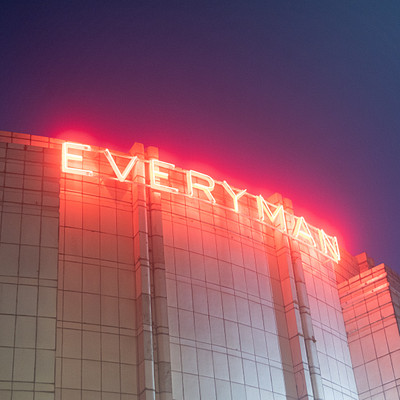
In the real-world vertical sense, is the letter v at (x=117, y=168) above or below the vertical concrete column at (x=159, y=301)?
above

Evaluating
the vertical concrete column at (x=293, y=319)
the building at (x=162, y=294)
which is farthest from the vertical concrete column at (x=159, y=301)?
the vertical concrete column at (x=293, y=319)

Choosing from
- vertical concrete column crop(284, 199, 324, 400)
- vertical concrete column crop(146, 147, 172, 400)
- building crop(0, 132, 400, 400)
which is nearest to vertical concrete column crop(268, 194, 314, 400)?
building crop(0, 132, 400, 400)

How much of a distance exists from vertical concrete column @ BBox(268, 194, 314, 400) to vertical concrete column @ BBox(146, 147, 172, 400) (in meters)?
8.25

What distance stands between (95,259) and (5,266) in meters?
4.11

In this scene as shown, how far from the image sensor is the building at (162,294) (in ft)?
98.8

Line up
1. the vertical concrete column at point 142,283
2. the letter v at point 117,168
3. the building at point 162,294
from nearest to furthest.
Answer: the building at point 162,294
the vertical concrete column at point 142,283
the letter v at point 117,168

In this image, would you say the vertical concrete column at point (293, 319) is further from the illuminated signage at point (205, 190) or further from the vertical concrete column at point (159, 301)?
the vertical concrete column at point (159, 301)

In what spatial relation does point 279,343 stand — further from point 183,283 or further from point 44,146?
point 44,146

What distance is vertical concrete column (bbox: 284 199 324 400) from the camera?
37.1m

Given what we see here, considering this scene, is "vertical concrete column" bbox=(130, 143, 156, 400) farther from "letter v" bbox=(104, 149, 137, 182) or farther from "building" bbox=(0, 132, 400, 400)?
"letter v" bbox=(104, 149, 137, 182)

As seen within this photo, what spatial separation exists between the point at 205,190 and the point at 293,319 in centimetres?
813

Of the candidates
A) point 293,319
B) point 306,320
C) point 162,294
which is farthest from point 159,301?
point 306,320

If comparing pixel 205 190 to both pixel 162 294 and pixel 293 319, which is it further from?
pixel 293 319

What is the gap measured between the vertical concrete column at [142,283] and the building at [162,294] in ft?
0.21
